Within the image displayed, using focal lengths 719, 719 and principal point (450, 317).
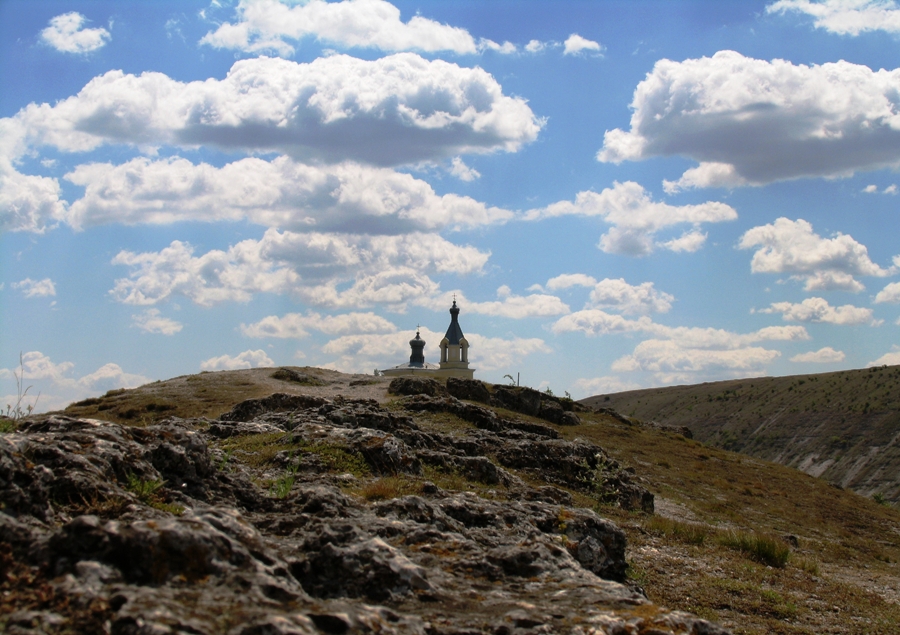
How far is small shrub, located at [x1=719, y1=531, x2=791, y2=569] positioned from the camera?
1176 centimetres

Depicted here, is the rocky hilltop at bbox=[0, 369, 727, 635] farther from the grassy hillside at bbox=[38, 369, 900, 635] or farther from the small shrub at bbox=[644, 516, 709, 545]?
the small shrub at bbox=[644, 516, 709, 545]

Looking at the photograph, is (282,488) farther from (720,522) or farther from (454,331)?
(454,331)

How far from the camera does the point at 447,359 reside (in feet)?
240

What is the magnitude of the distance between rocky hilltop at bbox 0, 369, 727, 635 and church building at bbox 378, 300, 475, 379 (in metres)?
60.6

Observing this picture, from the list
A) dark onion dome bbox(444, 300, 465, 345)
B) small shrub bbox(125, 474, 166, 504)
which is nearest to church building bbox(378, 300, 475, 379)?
dark onion dome bbox(444, 300, 465, 345)

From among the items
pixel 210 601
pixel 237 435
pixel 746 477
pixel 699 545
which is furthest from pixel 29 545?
pixel 746 477

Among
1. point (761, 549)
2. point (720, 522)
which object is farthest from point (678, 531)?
point (720, 522)

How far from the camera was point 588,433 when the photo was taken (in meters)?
37.8

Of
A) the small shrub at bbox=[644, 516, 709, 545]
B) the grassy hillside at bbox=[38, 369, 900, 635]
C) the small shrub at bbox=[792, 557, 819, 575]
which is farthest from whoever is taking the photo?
the small shrub at bbox=[644, 516, 709, 545]

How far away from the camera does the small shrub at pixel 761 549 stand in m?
11.8

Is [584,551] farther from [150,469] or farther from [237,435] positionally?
[237,435]

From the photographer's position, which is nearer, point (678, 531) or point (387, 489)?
point (387, 489)

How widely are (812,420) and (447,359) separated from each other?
5686 centimetres

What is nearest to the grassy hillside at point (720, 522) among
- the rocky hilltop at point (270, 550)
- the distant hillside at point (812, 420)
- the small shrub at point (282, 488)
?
the small shrub at point (282, 488)
